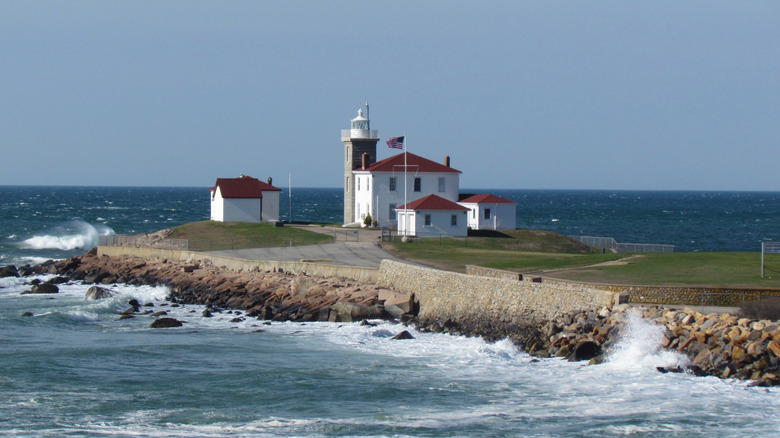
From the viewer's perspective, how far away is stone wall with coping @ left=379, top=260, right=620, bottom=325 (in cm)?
2689

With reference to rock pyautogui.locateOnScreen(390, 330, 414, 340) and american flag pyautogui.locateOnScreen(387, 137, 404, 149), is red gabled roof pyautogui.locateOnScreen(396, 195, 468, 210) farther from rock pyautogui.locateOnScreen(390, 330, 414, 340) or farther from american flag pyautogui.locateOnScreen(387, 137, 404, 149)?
rock pyautogui.locateOnScreen(390, 330, 414, 340)

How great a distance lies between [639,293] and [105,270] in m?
31.5

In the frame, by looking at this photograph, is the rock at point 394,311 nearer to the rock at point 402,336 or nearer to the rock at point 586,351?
the rock at point 402,336

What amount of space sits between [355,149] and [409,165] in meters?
4.98

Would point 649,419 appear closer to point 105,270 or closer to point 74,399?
point 74,399

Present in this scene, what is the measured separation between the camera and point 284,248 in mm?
Answer: 47594

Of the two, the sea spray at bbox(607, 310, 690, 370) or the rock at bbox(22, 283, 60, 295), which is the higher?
the sea spray at bbox(607, 310, 690, 370)

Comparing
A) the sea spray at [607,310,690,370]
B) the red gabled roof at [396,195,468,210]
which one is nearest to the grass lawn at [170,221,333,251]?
the red gabled roof at [396,195,468,210]

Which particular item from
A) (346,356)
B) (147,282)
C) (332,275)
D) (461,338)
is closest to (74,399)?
(346,356)

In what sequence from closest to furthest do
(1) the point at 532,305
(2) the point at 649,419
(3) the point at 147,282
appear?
(2) the point at 649,419, (1) the point at 532,305, (3) the point at 147,282

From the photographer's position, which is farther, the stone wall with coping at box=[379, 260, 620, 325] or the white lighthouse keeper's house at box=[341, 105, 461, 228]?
the white lighthouse keeper's house at box=[341, 105, 461, 228]

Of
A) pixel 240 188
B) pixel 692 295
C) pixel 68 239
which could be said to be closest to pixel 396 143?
pixel 240 188

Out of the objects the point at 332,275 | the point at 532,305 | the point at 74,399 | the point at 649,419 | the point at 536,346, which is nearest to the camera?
the point at 649,419

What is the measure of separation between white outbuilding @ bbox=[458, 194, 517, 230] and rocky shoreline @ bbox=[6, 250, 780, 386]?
1862 centimetres
